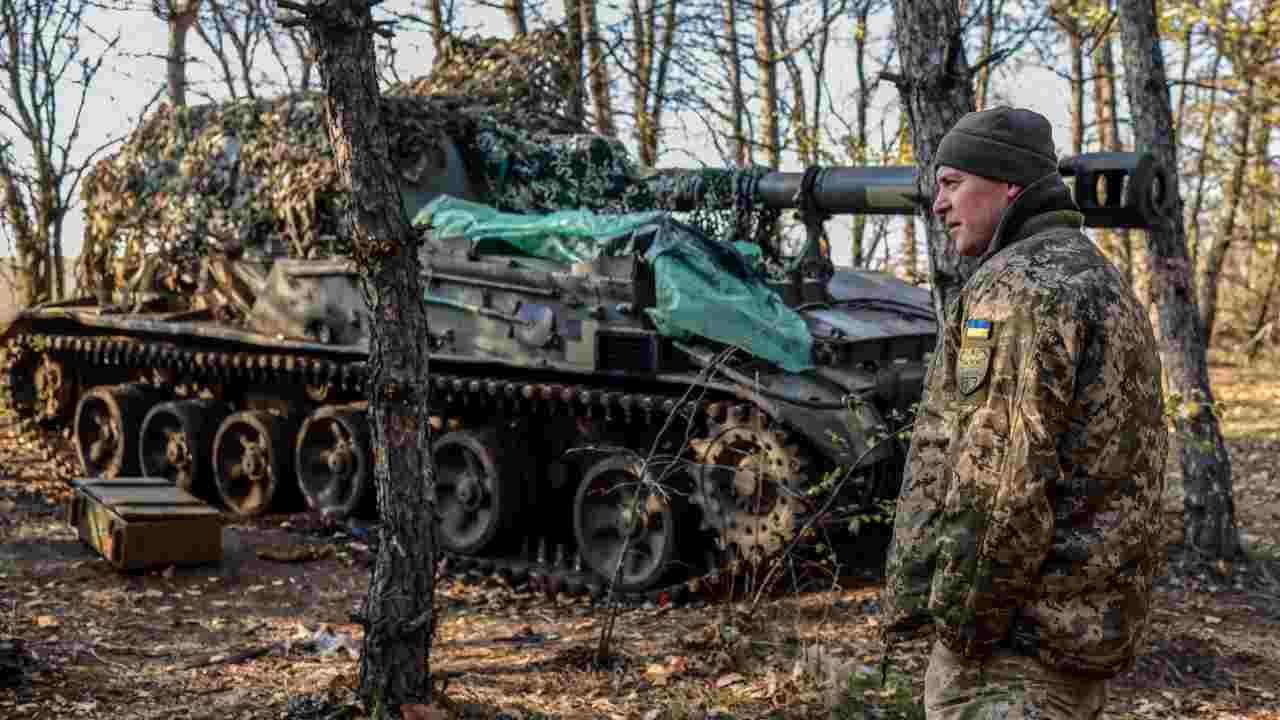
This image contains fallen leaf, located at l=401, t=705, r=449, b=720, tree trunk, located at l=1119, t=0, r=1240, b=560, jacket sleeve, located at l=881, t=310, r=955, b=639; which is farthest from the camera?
tree trunk, located at l=1119, t=0, r=1240, b=560

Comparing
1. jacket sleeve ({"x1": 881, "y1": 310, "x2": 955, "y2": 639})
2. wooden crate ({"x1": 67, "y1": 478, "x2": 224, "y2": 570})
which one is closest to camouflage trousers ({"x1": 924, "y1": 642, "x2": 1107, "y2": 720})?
jacket sleeve ({"x1": 881, "y1": 310, "x2": 955, "y2": 639})

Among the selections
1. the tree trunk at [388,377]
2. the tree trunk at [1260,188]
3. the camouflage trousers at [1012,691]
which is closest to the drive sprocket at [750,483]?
the tree trunk at [388,377]

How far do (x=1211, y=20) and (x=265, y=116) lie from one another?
38.2 feet

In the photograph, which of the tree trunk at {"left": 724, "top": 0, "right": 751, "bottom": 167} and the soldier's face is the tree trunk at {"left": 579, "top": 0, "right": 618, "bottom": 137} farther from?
the soldier's face

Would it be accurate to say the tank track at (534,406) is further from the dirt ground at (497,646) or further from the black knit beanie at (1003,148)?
the black knit beanie at (1003,148)

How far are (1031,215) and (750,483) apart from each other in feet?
14.7

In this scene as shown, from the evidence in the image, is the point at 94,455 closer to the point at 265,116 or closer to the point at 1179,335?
the point at 265,116

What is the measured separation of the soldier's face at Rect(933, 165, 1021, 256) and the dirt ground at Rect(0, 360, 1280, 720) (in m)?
2.62

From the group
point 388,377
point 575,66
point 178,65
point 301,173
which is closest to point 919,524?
point 388,377

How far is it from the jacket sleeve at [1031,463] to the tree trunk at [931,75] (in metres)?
2.96

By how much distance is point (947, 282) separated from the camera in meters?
5.91

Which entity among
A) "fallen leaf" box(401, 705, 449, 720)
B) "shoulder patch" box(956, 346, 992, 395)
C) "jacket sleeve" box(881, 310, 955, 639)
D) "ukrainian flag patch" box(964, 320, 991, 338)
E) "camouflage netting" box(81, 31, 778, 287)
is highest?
"camouflage netting" box(81, 31, 778, 287)

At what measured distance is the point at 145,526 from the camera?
26.1 feet

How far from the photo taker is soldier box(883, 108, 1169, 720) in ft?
8.95
